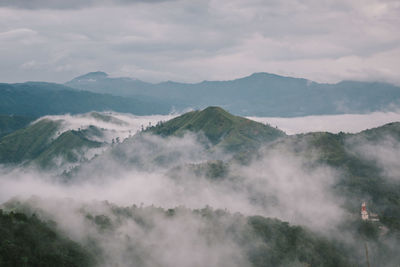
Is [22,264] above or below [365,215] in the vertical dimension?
below

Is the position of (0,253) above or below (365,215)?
below

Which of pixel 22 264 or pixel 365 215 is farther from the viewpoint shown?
pixel 22 264

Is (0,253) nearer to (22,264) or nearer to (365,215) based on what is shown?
(22,264)

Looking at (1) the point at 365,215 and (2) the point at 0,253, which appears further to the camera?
(2) the point at 0,253

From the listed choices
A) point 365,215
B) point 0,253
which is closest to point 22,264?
point 0,253
